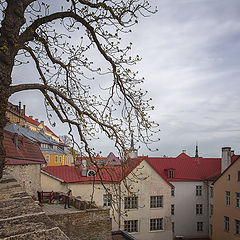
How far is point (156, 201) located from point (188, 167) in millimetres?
8053

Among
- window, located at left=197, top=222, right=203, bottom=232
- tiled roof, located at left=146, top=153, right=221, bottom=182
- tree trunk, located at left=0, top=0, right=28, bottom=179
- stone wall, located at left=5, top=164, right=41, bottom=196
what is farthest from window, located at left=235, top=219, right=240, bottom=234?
tree trunk, located at left=0, top=0, right=28, bottom=179

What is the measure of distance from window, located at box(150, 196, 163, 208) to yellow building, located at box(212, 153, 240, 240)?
5273mm

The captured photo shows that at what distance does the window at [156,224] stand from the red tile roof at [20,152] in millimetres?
12792

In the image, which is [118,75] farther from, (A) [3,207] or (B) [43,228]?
(B) [43,228]

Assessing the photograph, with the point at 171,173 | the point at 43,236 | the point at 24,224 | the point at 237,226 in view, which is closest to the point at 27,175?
the point at 24,224

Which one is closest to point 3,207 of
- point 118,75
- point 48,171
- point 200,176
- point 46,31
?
point 118,75

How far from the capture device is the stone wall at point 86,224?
1259 centimetres

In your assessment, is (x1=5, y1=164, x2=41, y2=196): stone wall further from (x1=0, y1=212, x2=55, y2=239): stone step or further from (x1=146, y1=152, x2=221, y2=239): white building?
(x1=146, y1=152, x2=221, y2=239): white building

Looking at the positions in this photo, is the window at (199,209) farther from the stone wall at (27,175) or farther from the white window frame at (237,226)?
the stone wall at (27,175)

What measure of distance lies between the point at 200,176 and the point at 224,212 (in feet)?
20.9

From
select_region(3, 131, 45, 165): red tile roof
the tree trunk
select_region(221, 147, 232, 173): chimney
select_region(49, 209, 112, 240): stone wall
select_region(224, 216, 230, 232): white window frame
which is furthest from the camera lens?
select_region(221, 147, 232, 173): chimney

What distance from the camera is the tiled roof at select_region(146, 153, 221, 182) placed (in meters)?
28.4

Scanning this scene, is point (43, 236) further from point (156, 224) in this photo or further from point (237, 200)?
point (156, 224)

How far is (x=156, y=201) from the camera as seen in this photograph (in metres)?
23.6
